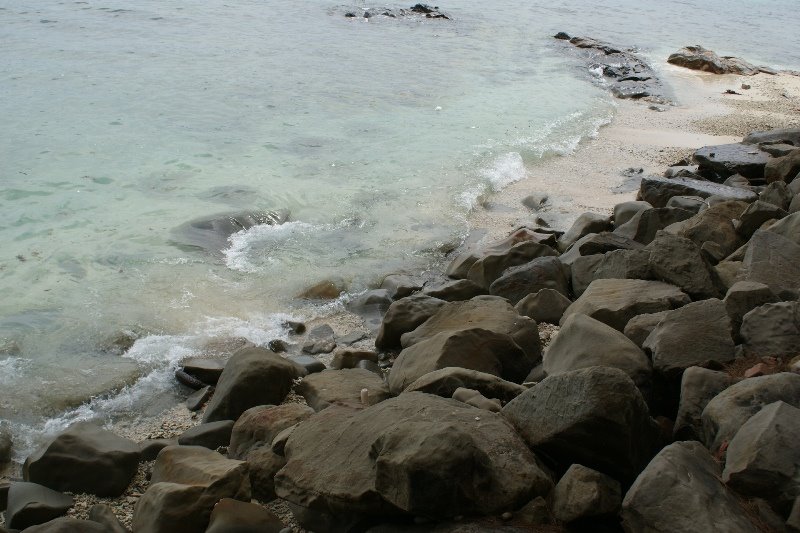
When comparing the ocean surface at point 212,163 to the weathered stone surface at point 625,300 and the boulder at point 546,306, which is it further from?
the weathered stone surface at point 625,300

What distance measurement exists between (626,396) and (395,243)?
5.07 m

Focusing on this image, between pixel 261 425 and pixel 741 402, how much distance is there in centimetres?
239

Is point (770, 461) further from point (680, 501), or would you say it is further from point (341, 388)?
point (341, 388)

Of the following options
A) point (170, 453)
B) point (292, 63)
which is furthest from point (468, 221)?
point (292, 63)

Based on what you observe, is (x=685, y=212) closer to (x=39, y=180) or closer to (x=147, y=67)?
(x=39, y=180)

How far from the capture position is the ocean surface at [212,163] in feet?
20.9

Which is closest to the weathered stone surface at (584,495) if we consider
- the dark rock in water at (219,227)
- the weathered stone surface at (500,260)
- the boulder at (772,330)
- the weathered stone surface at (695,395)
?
the weathered stone surface at (695,395)

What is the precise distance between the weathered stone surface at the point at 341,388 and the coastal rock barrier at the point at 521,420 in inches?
0.8

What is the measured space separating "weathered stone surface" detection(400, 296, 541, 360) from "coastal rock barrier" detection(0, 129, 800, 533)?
0.06 ft

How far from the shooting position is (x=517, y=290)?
641 centimetres

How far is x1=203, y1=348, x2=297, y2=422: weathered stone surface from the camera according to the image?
4883 millimetres

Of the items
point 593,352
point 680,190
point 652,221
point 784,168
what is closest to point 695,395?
point 593,352

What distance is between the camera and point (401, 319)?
598 centimetres


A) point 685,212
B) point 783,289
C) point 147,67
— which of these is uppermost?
point 783,289
